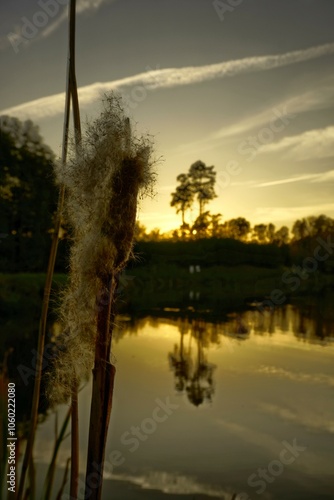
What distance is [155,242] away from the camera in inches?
1405

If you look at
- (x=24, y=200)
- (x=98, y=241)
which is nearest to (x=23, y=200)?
(x=24, y=200)

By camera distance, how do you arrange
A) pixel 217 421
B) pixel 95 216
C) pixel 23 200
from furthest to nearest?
pixel 23 200 → pixel 217 421 → pixel 95 216

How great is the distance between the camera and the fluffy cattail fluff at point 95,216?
1.21 m

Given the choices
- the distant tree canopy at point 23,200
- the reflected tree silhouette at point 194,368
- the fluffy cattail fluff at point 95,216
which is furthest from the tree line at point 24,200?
the fluffy cattail fluff at point 95,216

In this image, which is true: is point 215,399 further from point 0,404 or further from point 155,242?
point 155,242

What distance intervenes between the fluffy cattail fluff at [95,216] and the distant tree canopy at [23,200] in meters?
25.6

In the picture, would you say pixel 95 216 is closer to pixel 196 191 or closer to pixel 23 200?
pixel 23 200

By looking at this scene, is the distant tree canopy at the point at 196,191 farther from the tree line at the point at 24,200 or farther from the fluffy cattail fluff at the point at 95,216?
the fluffy cattail fluff at the point at 95,216

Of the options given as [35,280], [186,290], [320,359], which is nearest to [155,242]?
[186,290]

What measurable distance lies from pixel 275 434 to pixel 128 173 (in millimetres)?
7998

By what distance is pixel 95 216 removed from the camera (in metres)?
1.20

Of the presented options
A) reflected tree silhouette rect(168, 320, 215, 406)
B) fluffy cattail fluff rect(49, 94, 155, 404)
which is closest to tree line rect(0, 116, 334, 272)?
reflected tree silhouette rect(168, 320, 215, 406)

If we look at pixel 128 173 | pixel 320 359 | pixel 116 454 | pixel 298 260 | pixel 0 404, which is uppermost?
pixel 298 260

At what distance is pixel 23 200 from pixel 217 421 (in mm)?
20541
